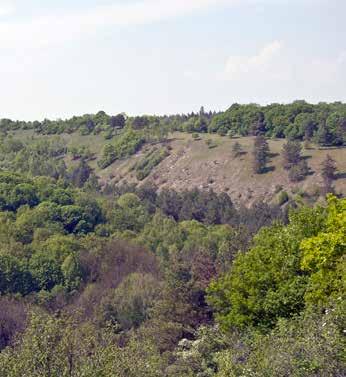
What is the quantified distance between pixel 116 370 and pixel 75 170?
12724 centimetres

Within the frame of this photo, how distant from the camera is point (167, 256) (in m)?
82.7

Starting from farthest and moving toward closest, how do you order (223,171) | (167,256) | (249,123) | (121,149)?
1. (121,149)
2. (249,123)
3. (223,171)
4. (167,256)

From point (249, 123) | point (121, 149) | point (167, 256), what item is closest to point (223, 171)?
point (249, 123)

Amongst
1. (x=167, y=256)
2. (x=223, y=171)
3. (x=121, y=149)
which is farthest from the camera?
(x=121, y=149)

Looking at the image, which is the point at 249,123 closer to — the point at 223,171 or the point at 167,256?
the point at 223,171

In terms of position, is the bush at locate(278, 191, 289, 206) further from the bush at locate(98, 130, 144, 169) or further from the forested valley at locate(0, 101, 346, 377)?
the bush at locate(98, 130, 144, 169)

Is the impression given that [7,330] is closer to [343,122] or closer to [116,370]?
[116,370]

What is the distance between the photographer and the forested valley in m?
21.5

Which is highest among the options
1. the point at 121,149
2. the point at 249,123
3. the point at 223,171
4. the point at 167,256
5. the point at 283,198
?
the point at 249,123

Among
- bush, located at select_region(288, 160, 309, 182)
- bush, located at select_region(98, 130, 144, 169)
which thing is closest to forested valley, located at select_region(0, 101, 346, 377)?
bush, located at select_region(288, 160, 309, 182)

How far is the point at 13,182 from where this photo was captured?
4129 inches

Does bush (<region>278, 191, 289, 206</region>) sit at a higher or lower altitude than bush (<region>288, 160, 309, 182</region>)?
lower

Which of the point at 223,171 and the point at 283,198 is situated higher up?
the point at 223,171

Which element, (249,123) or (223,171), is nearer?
(223,171)
